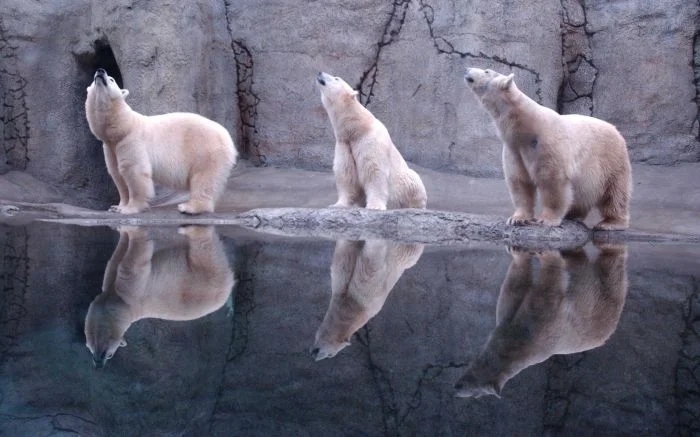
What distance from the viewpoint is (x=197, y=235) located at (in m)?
4.50

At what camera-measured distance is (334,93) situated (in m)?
5.55

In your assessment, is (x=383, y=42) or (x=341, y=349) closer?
(x=341, y=349)

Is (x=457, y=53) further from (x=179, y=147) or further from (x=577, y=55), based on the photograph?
(x=179, y=147)

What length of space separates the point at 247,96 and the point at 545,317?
713 cm

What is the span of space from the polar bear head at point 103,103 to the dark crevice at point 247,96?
3132mm

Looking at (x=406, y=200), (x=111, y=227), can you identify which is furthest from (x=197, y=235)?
(x=406, y=200)

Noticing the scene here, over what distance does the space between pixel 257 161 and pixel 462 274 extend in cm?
595

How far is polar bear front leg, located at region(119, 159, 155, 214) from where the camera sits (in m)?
5.68

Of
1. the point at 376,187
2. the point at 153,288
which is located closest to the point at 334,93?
the point at 376,187

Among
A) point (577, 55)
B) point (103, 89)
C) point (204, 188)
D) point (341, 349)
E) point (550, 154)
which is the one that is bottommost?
point (204, 188)

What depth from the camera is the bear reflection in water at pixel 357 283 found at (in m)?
1.91

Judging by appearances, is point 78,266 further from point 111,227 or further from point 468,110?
point 468,110

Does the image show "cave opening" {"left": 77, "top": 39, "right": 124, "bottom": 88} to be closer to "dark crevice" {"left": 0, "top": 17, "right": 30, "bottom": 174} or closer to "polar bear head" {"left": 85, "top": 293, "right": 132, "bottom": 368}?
"dark crevice" {"left": 0, "top": 17, "right": 30, "bottom": 174}

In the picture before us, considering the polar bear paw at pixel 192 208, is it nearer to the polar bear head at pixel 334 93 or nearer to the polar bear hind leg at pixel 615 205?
the polar bear head at pixel 334 93
